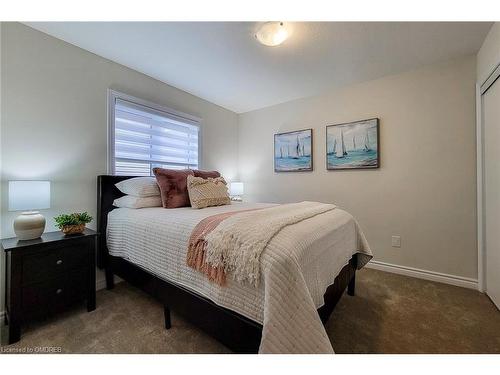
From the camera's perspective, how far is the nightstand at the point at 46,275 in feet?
4.40

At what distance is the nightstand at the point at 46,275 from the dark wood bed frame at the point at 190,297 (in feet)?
0.96

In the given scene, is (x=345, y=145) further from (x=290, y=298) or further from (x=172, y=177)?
(x=290, y=298)

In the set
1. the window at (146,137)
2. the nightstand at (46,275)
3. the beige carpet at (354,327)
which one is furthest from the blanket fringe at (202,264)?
the window at (146,137)

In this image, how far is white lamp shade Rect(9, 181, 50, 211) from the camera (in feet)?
4.59

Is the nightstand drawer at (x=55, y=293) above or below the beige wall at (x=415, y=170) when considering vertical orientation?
below

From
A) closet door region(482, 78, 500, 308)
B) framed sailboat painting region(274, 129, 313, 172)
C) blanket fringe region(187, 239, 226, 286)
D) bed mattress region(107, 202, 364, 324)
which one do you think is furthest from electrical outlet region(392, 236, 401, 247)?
blanket fringe region(187, 239, 226, 286)

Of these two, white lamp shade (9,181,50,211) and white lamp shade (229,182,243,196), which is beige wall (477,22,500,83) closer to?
white lamp shade (229,182,243,196)

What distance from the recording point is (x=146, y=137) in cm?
255

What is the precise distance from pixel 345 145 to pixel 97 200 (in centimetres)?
292

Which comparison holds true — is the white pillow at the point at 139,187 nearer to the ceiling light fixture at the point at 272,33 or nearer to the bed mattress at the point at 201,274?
the bed mattress at the point at 201,274

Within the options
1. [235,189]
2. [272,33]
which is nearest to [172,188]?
[235,189]

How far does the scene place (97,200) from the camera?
2.09m

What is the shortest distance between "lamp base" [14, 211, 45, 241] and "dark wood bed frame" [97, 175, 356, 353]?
54 centimetres

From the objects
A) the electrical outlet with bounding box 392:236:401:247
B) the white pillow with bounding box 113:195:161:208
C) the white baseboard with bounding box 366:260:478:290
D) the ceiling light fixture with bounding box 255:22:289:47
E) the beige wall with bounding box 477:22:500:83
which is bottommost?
the white baseboard with bounding box 366:260:478:290
